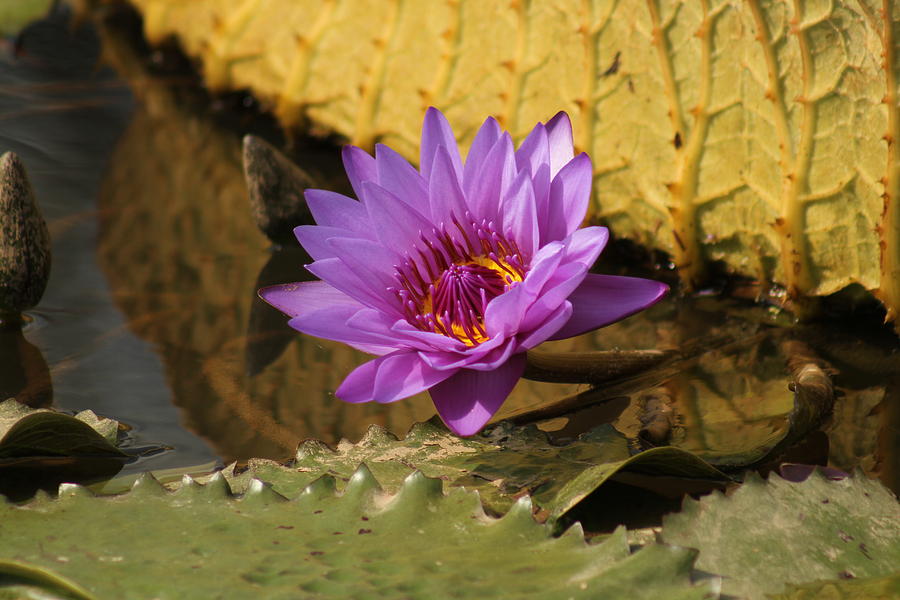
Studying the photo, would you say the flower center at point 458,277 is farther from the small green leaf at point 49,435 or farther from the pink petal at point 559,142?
the small green leaf at point 49,435

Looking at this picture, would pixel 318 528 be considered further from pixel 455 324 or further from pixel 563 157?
pixel 563 157

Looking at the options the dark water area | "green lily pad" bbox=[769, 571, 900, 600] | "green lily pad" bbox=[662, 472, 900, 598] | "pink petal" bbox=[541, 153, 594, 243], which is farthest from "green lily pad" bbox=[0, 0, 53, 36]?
"green lily pad" bbox=[769, 571, 900, 600]

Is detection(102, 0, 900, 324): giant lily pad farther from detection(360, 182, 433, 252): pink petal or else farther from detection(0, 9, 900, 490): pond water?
detection(360, 182, 433, 252): pink petal

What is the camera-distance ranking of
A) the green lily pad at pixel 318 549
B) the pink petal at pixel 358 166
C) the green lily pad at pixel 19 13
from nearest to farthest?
1. the green lily pad at pixel 318 549
2. the pink petal at pixel 358 166
3. the green lily pad at pixel 19 13

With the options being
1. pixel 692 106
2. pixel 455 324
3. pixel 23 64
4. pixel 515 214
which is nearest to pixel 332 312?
pixel 455 324

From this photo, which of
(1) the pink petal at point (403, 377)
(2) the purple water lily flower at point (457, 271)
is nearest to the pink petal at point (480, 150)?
(2) the purple water lily flower at point (457, 271)

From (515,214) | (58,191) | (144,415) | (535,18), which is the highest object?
(535,18)
